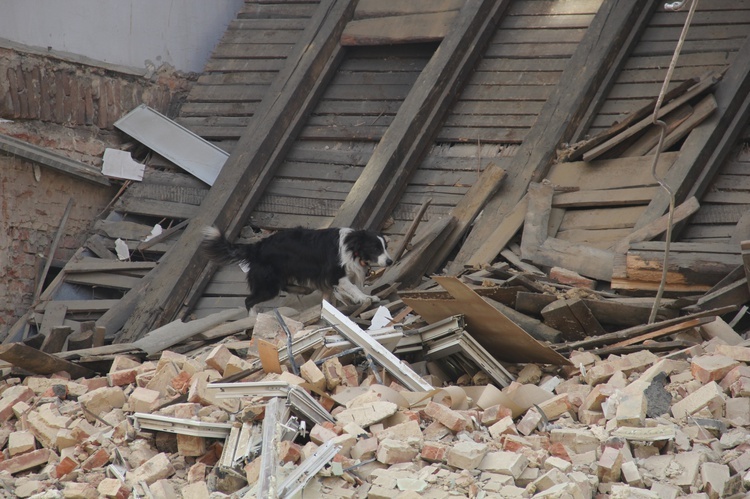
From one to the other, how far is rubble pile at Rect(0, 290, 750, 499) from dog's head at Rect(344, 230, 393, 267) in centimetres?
163

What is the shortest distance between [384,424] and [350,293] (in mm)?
2605

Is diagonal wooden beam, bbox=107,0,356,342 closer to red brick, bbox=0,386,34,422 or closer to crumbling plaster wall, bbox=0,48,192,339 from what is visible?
crumbling plaster wall, bbox=0,48,192,339

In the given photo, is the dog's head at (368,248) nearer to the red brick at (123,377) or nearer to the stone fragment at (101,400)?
the red brick at (123,377)

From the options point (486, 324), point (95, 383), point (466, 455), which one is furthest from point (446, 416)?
point (95, 383)

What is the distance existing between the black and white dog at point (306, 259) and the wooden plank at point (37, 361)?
5.71ft

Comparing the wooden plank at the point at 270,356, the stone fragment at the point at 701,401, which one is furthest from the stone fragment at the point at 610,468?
the wooden plank at the point at 270,356

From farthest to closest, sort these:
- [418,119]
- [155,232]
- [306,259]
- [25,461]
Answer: [155,232] → [418,119] → [306,259] → [25,461]

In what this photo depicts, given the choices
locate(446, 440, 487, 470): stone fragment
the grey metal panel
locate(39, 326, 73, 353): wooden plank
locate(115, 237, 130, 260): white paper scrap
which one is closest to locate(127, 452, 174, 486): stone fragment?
locate(446, 440, 487, 470): stone fragment

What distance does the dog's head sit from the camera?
6828 mm

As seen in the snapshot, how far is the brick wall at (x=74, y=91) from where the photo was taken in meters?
7.74

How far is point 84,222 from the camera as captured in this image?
8289 mm

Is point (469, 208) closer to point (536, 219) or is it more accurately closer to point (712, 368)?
point (536, 219)

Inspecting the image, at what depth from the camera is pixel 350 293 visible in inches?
267

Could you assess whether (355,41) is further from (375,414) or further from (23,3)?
(375,414)
